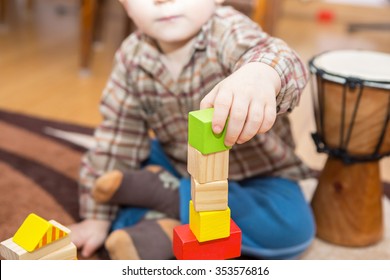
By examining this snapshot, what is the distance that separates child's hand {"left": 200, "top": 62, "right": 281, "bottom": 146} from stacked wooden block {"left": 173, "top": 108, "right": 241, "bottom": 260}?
1 centimetres

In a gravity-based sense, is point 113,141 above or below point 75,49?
above

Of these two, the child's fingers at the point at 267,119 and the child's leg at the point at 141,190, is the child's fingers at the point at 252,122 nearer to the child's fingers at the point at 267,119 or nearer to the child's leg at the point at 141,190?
the child's fingers at the point at 267,119

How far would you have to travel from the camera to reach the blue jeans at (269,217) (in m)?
1.12

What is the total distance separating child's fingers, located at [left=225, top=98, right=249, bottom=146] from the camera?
683mm

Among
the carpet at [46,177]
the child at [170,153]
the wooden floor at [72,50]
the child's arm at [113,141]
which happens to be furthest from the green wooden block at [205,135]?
the wooden floor at [72,50]

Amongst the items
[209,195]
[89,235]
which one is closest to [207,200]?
[209,195]

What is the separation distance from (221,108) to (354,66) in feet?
2.10

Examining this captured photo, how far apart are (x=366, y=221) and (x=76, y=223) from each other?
23.9 inches

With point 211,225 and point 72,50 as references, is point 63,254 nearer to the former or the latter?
point 211,225

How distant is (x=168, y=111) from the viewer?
1179 millimetres

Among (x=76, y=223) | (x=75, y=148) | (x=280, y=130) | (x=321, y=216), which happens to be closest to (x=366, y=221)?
(x=321, y=216)

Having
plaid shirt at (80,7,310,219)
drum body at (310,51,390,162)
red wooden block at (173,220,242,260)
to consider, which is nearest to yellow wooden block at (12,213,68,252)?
red wooden block at (173,220,242,260)

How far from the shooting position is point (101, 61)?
2439 millimetres

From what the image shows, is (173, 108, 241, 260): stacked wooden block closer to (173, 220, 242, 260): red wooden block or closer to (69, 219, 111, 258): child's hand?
(173, 220, 242, 260): red wooden block
